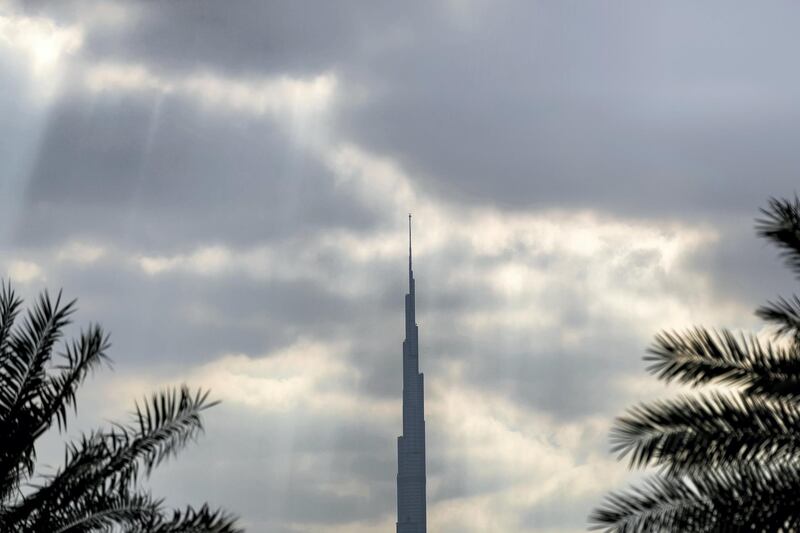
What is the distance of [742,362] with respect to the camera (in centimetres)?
1727

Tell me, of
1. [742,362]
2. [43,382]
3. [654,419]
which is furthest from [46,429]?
[742,362]

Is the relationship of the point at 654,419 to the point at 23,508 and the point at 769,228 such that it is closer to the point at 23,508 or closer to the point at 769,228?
the point at 769,228

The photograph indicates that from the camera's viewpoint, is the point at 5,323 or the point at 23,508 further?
the point at 5,323

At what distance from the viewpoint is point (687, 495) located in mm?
17156

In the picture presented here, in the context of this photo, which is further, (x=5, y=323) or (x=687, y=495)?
(x=5, y=323)

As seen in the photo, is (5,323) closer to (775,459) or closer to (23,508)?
(23,508)

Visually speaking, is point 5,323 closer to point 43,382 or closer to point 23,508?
point 43,382

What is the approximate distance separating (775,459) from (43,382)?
32.3 ft

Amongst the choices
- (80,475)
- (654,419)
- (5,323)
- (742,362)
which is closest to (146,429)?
(80,475)

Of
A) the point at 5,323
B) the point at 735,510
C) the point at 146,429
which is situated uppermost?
the point at 5,323

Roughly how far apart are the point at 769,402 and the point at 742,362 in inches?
25.6

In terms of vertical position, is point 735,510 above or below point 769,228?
below

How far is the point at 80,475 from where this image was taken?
1728 cm

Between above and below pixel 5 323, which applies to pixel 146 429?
below
